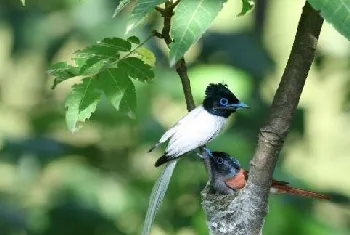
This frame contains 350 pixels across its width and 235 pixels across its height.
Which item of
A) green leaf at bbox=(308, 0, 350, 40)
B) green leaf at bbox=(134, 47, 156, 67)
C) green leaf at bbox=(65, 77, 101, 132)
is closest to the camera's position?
green leaf at bbox=(308, 0, 350, 40)

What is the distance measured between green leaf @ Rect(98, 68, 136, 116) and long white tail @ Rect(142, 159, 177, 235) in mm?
188

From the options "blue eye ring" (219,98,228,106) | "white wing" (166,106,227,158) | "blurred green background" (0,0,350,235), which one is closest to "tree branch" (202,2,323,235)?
"white wing" (166,106,227,158)

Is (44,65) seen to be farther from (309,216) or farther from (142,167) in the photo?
(309,216)

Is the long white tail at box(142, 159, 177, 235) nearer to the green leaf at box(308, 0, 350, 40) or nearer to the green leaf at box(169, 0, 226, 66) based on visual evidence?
the green leaf at box(169, 0, 226, 66)

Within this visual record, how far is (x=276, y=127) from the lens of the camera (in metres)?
1.96

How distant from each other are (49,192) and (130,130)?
600mm

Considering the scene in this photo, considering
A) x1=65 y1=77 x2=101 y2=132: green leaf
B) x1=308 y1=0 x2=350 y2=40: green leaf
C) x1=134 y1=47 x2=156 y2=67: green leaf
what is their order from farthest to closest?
x1=134 y1=47 x2=156 y2=67: green leaf
x1=65 y1=77 x2=101 y2=132: green leaf
x1=308 y1=0 x2=350 y2=40: green leaf

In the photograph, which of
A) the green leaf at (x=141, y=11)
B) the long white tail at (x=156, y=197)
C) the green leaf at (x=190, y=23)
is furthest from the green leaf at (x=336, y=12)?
the long white tail at (x=156, y=197)

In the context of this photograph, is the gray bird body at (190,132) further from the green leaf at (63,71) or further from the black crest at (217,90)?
the green leaf at (63,71)

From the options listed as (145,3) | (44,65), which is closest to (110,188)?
(44,65)

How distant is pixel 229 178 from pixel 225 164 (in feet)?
0.36

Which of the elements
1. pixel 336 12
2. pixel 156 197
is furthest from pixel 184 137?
pixel 336 12

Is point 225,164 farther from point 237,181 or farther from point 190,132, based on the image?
point 190,132

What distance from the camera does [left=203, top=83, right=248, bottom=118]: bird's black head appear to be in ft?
7.39
